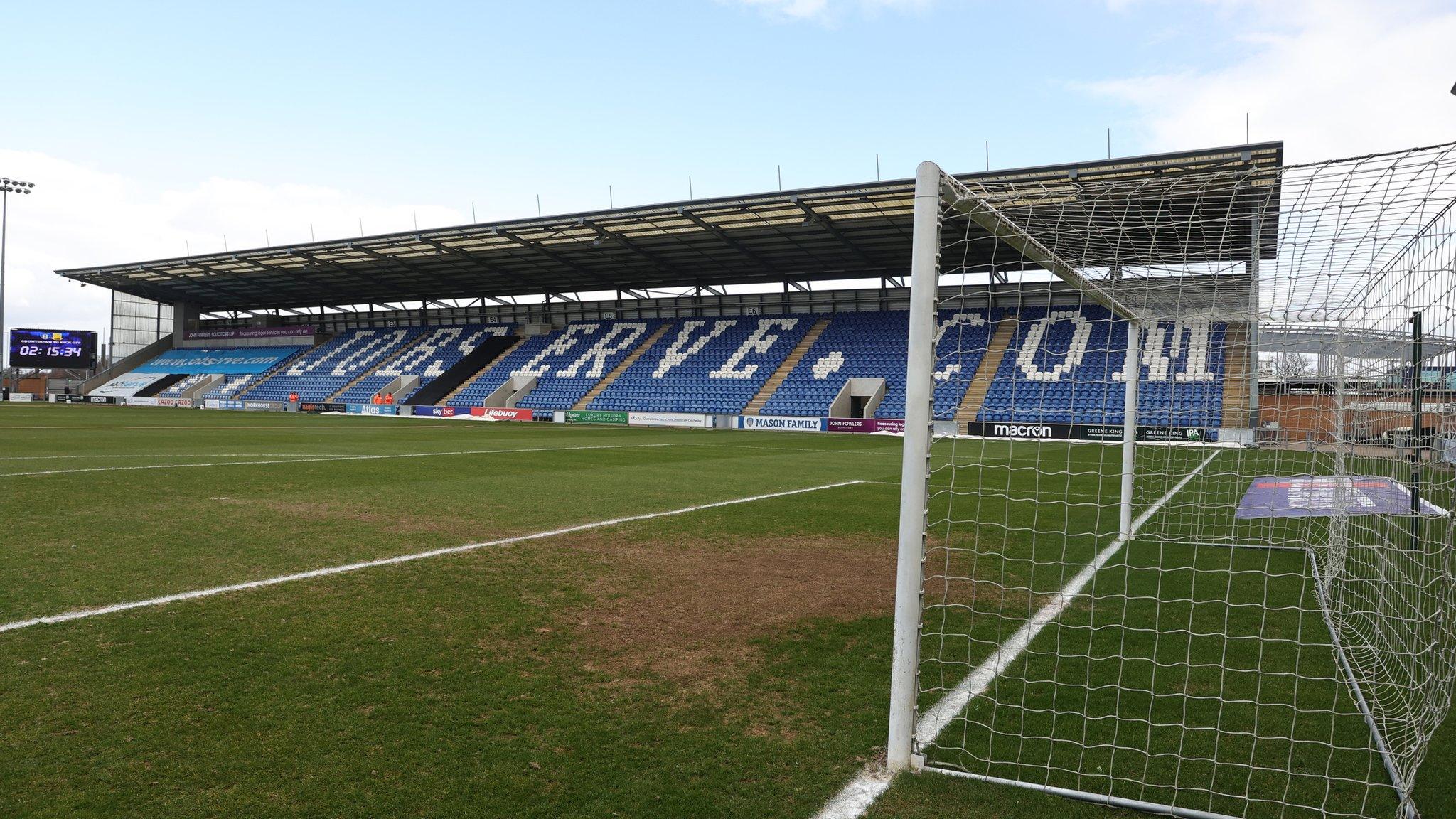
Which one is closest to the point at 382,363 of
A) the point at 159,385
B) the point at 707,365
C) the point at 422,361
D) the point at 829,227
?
the point at 422,361

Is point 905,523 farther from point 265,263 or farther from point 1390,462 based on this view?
point 265,263

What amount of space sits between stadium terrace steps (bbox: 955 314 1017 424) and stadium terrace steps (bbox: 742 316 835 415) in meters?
8.03

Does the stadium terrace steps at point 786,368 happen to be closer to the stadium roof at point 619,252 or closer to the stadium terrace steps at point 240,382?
the stadium roof at point 619,252

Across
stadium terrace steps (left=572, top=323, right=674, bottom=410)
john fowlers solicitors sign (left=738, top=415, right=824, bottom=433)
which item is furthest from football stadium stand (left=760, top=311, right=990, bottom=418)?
stadium terrace steps (left=572, top=323, right=674, bottom=410)

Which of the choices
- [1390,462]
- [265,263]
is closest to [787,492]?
[1390,462]

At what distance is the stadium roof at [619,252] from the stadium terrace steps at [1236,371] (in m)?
6.02

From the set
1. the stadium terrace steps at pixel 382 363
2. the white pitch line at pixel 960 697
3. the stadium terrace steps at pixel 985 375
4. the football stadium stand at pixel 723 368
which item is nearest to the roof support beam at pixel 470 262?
the football stadium stand at pixel 723 368

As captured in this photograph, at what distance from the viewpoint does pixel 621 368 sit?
4012 cm

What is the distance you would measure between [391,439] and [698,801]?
20139 millimetres

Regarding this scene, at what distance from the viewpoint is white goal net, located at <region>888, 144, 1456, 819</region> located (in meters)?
3.22

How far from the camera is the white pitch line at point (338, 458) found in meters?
11.3

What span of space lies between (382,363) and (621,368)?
628 inches

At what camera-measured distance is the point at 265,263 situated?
4066cm

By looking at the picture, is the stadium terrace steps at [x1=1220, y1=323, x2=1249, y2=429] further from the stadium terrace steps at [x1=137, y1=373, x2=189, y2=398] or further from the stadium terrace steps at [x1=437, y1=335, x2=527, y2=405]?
the stadium terrace steps at [x1=137, y1=373, x2=189, y2=398]
